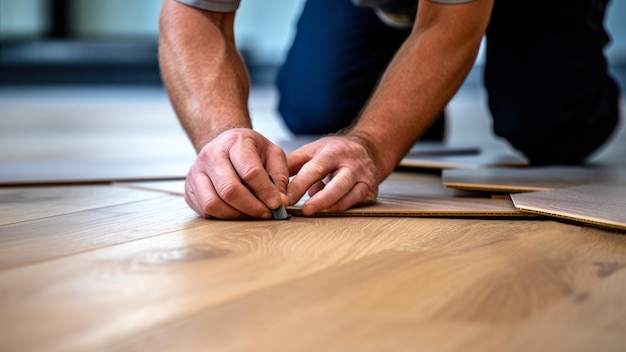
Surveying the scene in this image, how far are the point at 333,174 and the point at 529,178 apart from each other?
618mm

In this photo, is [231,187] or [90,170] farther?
[90,170]

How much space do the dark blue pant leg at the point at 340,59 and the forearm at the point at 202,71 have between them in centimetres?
87

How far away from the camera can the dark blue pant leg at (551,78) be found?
1.93 m

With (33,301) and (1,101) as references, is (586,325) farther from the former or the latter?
(1,101)

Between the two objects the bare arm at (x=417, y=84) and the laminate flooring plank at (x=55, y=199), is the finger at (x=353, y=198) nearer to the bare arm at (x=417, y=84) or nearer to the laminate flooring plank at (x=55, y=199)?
the bare arm at (x=417, y=84)

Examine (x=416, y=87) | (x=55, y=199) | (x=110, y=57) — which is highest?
(x=416, y=87)

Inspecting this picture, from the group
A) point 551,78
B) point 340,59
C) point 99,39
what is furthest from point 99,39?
point 551,78

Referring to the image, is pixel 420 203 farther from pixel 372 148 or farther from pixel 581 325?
pixel 581 325

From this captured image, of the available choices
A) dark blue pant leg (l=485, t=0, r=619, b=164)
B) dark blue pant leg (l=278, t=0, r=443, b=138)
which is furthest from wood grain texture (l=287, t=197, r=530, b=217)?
dark blue pant leg (l=278, t=0, r=443, b=138)

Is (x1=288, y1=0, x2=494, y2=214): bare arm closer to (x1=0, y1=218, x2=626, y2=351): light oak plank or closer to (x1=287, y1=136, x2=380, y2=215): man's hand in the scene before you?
(x1=287, y1=136, x2=380, y2=215): man's hand

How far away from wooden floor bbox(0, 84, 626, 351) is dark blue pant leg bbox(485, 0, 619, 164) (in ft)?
3.02

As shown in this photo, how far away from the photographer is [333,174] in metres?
1.12

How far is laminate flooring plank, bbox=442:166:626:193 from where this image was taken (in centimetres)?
138

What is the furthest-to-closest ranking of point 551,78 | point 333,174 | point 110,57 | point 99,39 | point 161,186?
point 99,39 → point 110,57 → point 551,78 → point 161,186 → point 333,174
